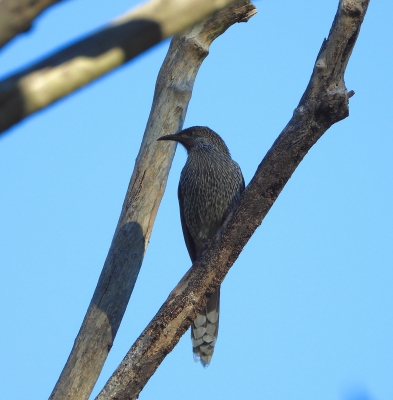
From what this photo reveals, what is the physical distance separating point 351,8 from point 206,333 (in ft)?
10.4

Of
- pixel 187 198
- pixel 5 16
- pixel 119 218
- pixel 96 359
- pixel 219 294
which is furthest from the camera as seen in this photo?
pixel 187 198

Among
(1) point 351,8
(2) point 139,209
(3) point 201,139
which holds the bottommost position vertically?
(1) point 351,8

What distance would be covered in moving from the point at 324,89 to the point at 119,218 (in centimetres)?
227

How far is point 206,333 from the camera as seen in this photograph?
231 inches

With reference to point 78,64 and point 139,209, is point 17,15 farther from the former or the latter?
point 139,209

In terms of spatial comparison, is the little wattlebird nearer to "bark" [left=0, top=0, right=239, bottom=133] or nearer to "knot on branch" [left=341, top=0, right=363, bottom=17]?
"knot on branch" [left=341, top=0, right=363, bottom=17]

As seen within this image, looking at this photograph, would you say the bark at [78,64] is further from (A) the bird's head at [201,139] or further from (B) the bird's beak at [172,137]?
(A) the bird's head at [201,139]

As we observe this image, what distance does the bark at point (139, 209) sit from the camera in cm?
491

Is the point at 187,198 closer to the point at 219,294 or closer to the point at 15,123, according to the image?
the point at 219,294

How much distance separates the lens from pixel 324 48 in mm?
4008

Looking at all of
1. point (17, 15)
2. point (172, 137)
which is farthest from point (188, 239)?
point (17, 15)

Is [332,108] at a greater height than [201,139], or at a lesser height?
lesser

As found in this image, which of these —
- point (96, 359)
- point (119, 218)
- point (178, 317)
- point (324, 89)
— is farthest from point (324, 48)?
point (96, 359)

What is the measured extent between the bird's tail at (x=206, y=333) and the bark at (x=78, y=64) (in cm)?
400
